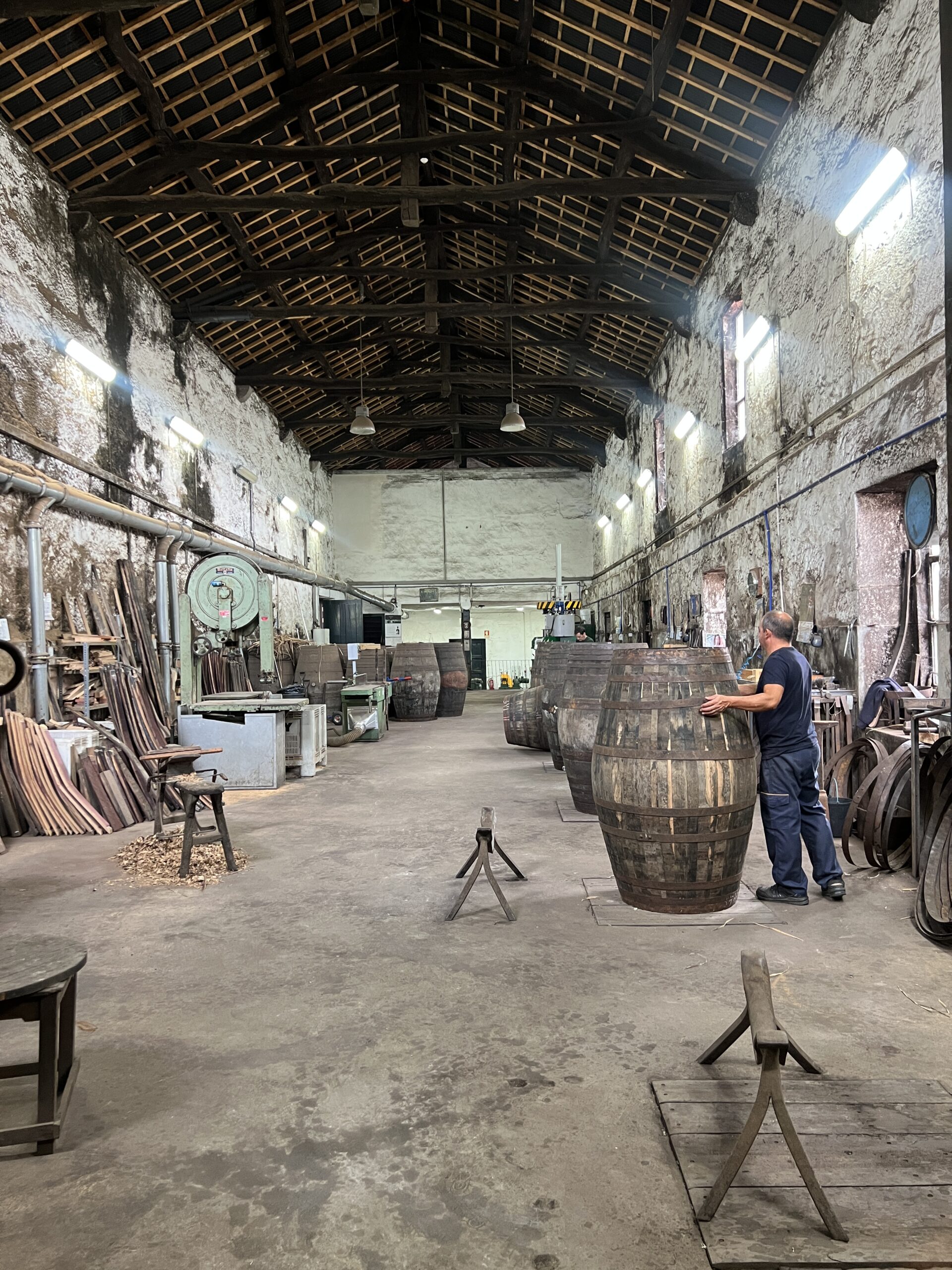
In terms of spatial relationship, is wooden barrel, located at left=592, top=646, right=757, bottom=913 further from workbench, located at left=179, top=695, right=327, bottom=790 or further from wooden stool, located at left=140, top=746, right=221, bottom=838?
workbench, located at left=179, top=695, right=327, bottom=790

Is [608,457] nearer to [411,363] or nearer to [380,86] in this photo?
[411,363]

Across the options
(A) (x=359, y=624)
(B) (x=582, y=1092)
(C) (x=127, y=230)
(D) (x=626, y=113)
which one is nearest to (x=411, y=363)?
(A) (x=359, y=624)

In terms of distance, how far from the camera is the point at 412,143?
9.45m

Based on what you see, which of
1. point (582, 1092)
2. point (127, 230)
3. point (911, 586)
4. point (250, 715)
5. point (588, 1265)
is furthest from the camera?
point (127, 230)

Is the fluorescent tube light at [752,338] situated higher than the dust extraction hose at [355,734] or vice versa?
the fluorescent tube light at [752,338]

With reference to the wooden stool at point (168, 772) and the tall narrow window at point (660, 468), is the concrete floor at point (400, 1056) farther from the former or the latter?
the tall narrow window at point (660, 468)

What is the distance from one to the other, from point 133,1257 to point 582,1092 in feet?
4.32

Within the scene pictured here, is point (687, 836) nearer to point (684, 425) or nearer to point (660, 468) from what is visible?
point (684, 425)

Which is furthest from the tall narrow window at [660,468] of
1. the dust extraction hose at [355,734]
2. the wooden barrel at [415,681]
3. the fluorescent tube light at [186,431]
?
the fluorescent tube light at [186,431]

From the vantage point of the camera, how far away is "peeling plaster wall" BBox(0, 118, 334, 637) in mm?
8078

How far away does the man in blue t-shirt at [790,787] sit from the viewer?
424 centimetres

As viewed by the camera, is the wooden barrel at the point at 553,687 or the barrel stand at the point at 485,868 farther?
the wooden barrel at the point at 553,687

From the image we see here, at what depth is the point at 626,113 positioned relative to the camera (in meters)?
9.27

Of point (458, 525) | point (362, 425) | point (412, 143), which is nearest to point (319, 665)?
point (362, 425)
